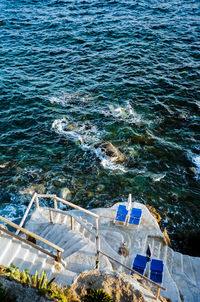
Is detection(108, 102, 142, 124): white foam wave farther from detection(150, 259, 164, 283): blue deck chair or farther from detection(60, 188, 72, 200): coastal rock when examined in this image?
detection(150, 259, 164, 283): blue deck chair

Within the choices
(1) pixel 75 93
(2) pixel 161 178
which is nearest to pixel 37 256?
(2) pixel 161 178

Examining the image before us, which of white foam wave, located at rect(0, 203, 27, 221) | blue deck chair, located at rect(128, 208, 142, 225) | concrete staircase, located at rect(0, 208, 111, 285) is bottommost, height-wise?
white foam wave, located at rect(0, 203, 27, 221)

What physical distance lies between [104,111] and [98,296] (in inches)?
704

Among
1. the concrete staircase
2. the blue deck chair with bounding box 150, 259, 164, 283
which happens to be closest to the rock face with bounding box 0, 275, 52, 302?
the concrete staircase

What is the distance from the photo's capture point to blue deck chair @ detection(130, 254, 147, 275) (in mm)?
11695

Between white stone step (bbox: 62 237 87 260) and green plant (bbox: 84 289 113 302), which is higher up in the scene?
green plant (bbox: 84 289 113 302)

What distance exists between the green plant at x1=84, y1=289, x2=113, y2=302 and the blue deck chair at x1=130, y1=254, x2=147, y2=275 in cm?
391

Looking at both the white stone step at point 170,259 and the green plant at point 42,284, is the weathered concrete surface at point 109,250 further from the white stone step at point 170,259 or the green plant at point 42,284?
the green plant at point 42,284

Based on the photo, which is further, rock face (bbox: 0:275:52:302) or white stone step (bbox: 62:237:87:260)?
white stone step (bbox: 62:237:87:260)

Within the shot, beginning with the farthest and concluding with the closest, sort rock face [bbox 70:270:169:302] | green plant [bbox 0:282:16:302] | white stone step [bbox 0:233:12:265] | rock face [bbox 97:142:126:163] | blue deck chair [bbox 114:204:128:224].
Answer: rock face [bbox 97:142:126:163] < blue deck chair [bbox 114:204:128:224] < white stone step [bbox 0:233:12:265] < rock face [bbox 70:270:169:302] < green plant [bbox 0:282:16:302]

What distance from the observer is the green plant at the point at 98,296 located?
7.98 m

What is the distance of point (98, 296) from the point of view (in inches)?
317

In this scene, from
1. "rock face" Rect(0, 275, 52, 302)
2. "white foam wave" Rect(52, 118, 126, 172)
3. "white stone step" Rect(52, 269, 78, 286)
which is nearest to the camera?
"rock face" Rect(0, 275, 52, 302)

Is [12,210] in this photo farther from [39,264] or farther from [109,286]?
[109,286]
